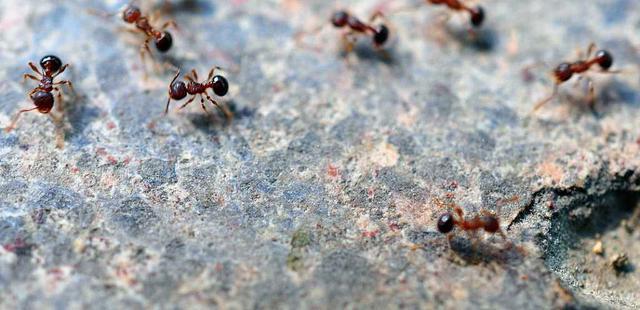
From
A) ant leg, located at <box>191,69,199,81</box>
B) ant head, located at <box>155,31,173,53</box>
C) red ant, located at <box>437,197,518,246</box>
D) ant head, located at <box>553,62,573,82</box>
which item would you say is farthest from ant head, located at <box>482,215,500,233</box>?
ant head, located at <box>155,31,173,53</box>

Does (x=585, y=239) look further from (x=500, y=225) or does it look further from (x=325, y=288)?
(x=325, y=288)

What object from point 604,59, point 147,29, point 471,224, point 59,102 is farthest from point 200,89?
point 604,59

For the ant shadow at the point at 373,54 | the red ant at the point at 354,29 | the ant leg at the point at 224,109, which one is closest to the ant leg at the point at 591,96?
the ant shadow at the point at 373,54

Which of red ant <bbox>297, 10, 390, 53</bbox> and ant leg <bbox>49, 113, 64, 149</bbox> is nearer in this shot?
ant leg <bbox>49, 113, 64, 149</bbox>

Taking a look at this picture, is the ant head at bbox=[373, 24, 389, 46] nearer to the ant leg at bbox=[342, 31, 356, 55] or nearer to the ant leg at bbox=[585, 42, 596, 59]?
the ant leg at bbox=[342, 31, 356, 55]

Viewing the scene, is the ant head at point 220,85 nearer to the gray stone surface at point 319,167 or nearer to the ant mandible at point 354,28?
the gray stone surface at point 319,167

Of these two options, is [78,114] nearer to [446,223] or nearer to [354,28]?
[354,28]

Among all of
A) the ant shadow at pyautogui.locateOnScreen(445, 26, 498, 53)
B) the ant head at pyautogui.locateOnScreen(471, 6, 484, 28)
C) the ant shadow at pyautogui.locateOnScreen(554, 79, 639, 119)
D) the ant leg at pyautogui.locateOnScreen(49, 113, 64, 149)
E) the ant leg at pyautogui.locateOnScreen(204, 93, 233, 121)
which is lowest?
the ant shadow at pyautogui.locateOnScreen(554, 79, 639, 119)
